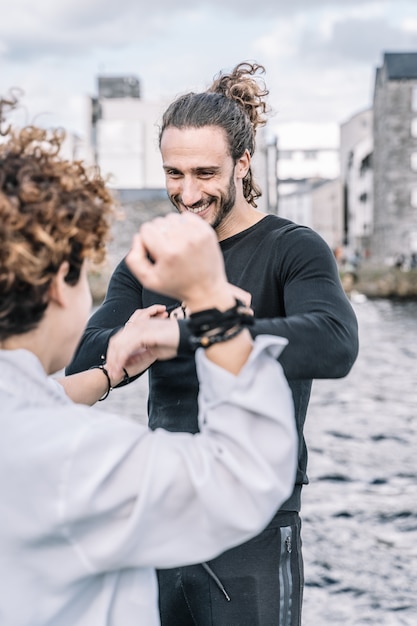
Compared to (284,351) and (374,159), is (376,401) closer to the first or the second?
(284,351)

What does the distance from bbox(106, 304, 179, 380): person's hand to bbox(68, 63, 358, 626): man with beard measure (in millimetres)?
307

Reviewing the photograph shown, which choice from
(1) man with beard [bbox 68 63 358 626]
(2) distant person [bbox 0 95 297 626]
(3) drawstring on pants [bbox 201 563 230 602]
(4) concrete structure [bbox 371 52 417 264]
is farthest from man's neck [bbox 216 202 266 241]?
(4) concrete structure [bbox 371 52 417 264]

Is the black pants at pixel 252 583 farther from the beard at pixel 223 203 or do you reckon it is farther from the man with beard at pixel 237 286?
the beard at pixel 223 203

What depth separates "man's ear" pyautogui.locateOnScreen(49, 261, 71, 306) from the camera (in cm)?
179

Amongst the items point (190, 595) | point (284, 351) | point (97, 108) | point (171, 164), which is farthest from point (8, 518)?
point (97, 108)

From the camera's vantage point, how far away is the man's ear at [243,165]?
3.18m

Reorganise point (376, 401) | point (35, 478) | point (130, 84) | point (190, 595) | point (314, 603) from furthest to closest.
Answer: point (130, 84), point (376, 401), point (314, 603), point (190, 595), point (35, 478)

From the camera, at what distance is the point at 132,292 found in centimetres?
330

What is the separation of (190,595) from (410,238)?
63925mm

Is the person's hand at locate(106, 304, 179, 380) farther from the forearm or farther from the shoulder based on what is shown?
the shoulder

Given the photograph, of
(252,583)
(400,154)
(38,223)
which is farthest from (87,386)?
(400,154)

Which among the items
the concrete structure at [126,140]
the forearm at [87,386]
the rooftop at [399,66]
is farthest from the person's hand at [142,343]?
the rooftop at [399,66]

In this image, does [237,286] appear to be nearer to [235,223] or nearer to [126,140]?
[235,223]

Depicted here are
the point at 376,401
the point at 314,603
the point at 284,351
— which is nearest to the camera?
the point at 284,351
